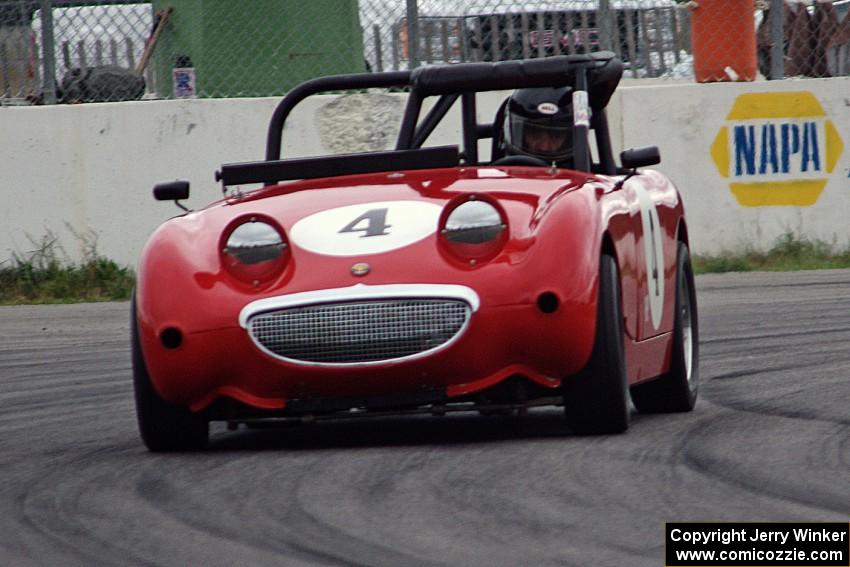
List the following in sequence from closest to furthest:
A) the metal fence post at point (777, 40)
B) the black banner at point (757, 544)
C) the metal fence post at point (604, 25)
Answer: the black banner at point (757, 544)
the metal fence post at point (604, 25)
the metal fence post at point (777, 40)

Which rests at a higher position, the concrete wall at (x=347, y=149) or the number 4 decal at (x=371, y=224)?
the number 4 decal at (x=371, y=224)

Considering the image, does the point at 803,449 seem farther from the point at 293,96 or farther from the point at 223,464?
the point at 293,96

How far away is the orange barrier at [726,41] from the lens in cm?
1251

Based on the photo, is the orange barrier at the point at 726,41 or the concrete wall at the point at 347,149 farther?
the orange barrier at the point at 726,41

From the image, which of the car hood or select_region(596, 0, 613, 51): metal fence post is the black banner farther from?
select_region(596, 0, 613, 51): metal fence post

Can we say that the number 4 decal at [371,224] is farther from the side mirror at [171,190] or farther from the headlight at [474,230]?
the side mirror at [171,190]

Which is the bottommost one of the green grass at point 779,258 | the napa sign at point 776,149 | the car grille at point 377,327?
the green grass at point 779,258

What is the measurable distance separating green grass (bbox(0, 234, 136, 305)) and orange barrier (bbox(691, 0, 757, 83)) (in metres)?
4.11

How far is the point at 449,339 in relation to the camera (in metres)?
4.92

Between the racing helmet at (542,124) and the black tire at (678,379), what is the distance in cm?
58

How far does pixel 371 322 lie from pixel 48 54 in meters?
7.63

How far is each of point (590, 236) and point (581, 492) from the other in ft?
3.60

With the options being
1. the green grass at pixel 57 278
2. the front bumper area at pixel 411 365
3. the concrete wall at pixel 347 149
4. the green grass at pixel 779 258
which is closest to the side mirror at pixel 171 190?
the front bumper area at pixel 411 365

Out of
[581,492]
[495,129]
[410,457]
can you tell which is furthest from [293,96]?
[581,492]
